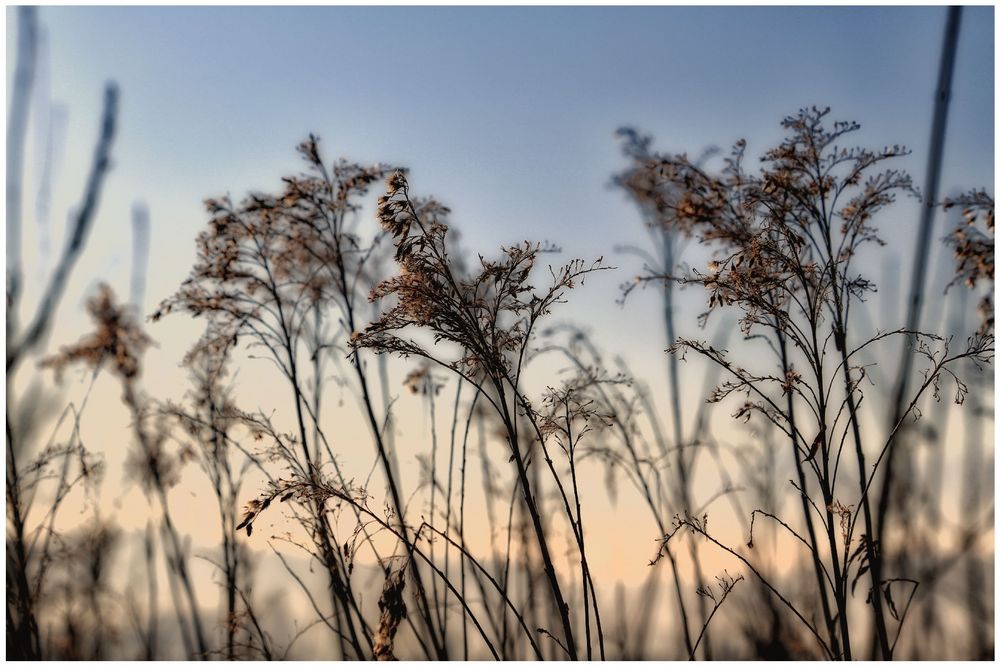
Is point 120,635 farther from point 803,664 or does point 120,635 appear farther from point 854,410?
point 854,410

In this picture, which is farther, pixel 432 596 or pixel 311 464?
pixel 432 596

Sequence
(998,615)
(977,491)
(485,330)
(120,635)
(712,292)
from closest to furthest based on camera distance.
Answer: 1. (485,330)
2. (712,292)
3. (998,615)
4. (977,491)
5. (120,635)

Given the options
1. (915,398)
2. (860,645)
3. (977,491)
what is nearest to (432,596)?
(860,645)

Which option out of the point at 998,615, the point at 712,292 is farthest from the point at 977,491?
the point at 712,292

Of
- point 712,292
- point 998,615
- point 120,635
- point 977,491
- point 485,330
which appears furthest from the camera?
point 120,635

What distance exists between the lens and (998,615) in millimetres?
4312

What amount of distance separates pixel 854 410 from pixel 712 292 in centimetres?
75

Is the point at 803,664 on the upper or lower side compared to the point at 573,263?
lower

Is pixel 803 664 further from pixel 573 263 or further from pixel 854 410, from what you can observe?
pixel 573 263

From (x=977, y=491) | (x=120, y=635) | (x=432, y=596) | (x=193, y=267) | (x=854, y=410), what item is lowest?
(x=120, y=635)

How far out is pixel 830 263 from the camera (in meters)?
3.79

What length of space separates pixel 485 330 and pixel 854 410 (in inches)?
60.9

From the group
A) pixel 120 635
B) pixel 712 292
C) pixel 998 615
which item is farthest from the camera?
pixel 120 635

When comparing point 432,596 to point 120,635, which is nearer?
point 432,596
